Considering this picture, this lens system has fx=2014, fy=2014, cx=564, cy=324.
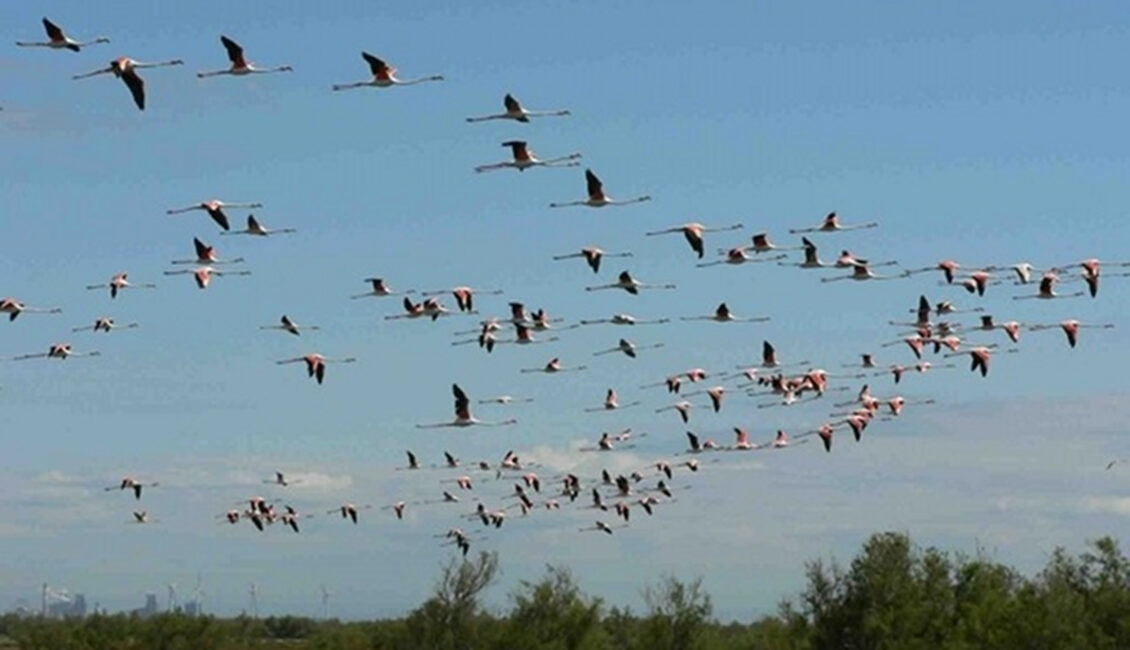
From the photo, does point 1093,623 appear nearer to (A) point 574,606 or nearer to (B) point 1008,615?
(B) point 1008,615

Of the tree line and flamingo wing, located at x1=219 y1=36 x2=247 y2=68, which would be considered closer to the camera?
flamingo wing, located at x1=219 y1=36 x2=247 y2=68

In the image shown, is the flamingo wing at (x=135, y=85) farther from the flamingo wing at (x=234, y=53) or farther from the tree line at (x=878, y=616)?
the tree line at (x=878, y=616)

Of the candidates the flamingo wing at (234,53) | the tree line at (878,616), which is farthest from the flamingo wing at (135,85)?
the tree line at (878,616)

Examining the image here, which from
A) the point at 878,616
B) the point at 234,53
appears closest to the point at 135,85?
the point at 234,53

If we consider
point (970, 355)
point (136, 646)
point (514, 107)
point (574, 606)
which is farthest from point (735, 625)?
point (514, 107)

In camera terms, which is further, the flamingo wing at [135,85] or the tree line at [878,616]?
the tree line at [878,616]

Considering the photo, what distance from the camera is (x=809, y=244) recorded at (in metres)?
56.4

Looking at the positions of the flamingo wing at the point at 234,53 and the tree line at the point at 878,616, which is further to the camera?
the tree line at the point at 878,616

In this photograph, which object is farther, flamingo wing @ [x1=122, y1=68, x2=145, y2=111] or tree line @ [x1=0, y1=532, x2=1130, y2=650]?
tree line @ [x1=0, y1=532, x2=1130, y2=650]

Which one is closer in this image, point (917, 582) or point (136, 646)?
point (917, 582)

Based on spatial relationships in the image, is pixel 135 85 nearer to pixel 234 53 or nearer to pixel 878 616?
pixel 234 53

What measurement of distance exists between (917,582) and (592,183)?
177ft

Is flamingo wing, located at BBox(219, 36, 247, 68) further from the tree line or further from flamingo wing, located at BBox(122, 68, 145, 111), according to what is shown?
the tree line

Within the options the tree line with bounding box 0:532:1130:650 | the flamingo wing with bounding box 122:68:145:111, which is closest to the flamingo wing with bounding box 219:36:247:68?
the flamingo wing with bounding box 122:68:145:111
